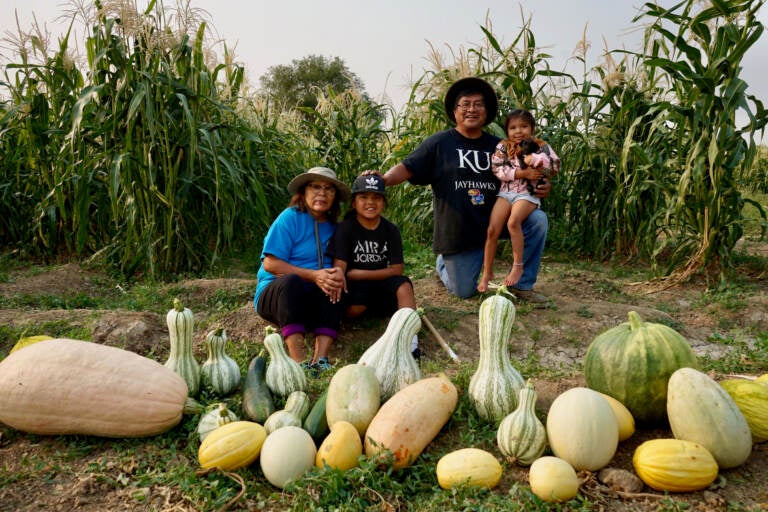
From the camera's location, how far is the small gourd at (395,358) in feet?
8.52

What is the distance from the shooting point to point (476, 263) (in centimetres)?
504

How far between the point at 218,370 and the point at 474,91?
335 centimetres

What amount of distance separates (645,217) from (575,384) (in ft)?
15.0

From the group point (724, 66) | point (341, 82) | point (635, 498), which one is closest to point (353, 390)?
point (635, 498)

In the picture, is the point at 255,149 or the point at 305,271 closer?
the point at 305,271

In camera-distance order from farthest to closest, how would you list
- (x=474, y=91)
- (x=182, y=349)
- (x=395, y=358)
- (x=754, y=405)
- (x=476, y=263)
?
1. (x=476, y=263)
2. (x=474, y=91)
3. (x=182, y=349)
4. (x=395, y=358)
5. (x=754, y=405)

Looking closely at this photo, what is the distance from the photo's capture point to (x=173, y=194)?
5.55 meters

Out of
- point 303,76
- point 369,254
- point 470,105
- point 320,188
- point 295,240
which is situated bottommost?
point 369,254

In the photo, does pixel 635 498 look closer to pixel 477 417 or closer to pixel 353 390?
pixel 477 417

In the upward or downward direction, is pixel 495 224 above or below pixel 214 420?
above

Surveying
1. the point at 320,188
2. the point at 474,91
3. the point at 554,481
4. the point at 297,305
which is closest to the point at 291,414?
the point at 554,481

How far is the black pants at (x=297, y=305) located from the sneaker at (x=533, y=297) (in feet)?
6.21

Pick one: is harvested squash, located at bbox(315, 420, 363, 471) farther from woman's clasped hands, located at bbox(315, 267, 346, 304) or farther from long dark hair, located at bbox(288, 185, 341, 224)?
long dark hair, located at bbox(288, 185, 341, 224)

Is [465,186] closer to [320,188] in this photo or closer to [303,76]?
[320,188]
